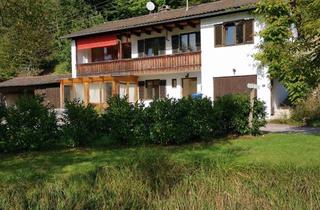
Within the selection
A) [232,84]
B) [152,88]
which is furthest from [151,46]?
[232,84]

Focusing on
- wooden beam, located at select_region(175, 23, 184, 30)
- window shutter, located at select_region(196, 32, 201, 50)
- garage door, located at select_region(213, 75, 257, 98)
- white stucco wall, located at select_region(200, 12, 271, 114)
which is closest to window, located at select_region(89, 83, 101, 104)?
wooden beam, located at select_region(175, 23, 184, 30)

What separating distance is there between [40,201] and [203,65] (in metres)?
24.6

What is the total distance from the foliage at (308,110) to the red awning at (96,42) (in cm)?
1615

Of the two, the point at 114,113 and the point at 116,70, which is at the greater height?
the point at 116,70

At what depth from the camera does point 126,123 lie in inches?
558

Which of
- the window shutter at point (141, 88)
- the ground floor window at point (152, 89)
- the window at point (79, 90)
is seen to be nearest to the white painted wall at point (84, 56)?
the window at point (79, 90)

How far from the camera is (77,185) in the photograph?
5770mm

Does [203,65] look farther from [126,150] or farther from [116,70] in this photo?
[126,150]

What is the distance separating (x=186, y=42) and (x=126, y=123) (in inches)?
737

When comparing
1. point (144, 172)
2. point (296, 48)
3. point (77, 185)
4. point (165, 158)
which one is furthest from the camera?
point (296, 48)

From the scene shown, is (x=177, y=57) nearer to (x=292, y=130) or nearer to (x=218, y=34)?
(x=218, y=34)

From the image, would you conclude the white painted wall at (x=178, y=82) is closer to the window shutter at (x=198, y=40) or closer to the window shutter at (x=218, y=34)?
the window shutter at (x=198, y=40)

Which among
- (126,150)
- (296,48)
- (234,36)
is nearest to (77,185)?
(296,48)

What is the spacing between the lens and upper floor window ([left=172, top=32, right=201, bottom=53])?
3164cm
